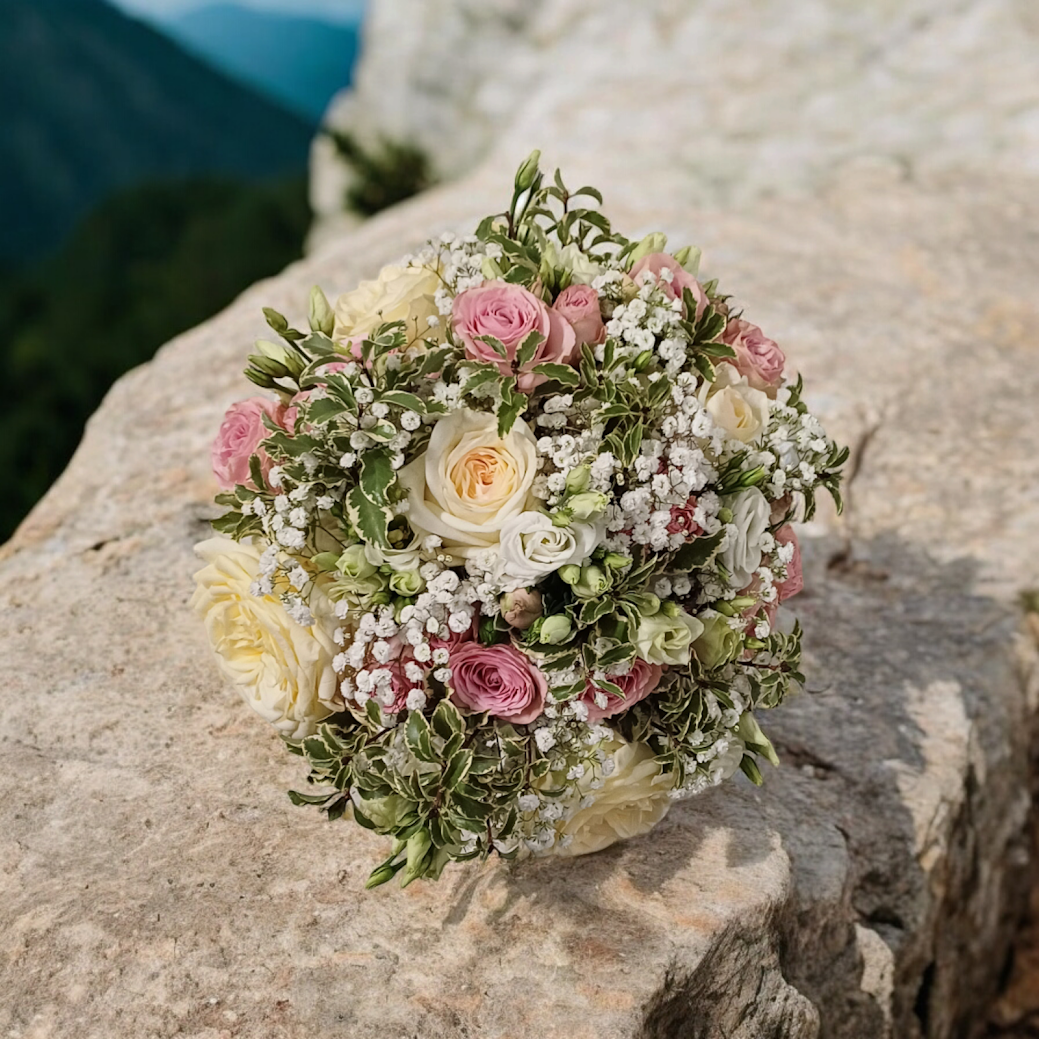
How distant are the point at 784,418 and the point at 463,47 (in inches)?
449

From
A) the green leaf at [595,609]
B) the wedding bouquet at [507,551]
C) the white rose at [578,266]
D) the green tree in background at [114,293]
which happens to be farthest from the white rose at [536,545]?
the green tree in background at [114,293]

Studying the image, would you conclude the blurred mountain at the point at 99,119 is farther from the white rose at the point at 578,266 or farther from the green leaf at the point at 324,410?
the green leaf at the point at 324,410

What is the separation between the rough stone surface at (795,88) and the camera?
6.25 meters

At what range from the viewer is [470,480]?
1935mm

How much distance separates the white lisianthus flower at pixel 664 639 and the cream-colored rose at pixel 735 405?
388 millimetres

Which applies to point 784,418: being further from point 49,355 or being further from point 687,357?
point 49,355

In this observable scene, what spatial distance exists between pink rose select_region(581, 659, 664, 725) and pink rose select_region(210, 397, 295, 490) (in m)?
0.80

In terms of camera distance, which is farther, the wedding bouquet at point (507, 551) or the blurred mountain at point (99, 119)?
the blurred mountain at point (99, 119)

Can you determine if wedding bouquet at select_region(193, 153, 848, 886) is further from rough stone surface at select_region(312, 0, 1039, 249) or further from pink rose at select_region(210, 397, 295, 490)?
rough stone surface at select_region(312, 0, 1039, 249)

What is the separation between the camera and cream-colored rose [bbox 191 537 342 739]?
6.73ft

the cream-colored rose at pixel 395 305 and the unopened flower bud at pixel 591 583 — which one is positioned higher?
the cream-colored rose at pixel 395 305

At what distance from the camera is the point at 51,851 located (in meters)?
2.32

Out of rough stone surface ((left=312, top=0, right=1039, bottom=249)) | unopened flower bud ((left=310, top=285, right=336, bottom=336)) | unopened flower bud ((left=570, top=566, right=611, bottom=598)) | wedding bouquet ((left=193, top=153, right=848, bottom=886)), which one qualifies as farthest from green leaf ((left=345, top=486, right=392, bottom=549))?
rough stone surface ((left=312, top=0, right=1039, bottom=249))

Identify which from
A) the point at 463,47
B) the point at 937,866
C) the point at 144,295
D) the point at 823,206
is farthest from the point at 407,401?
the point at 144,295
